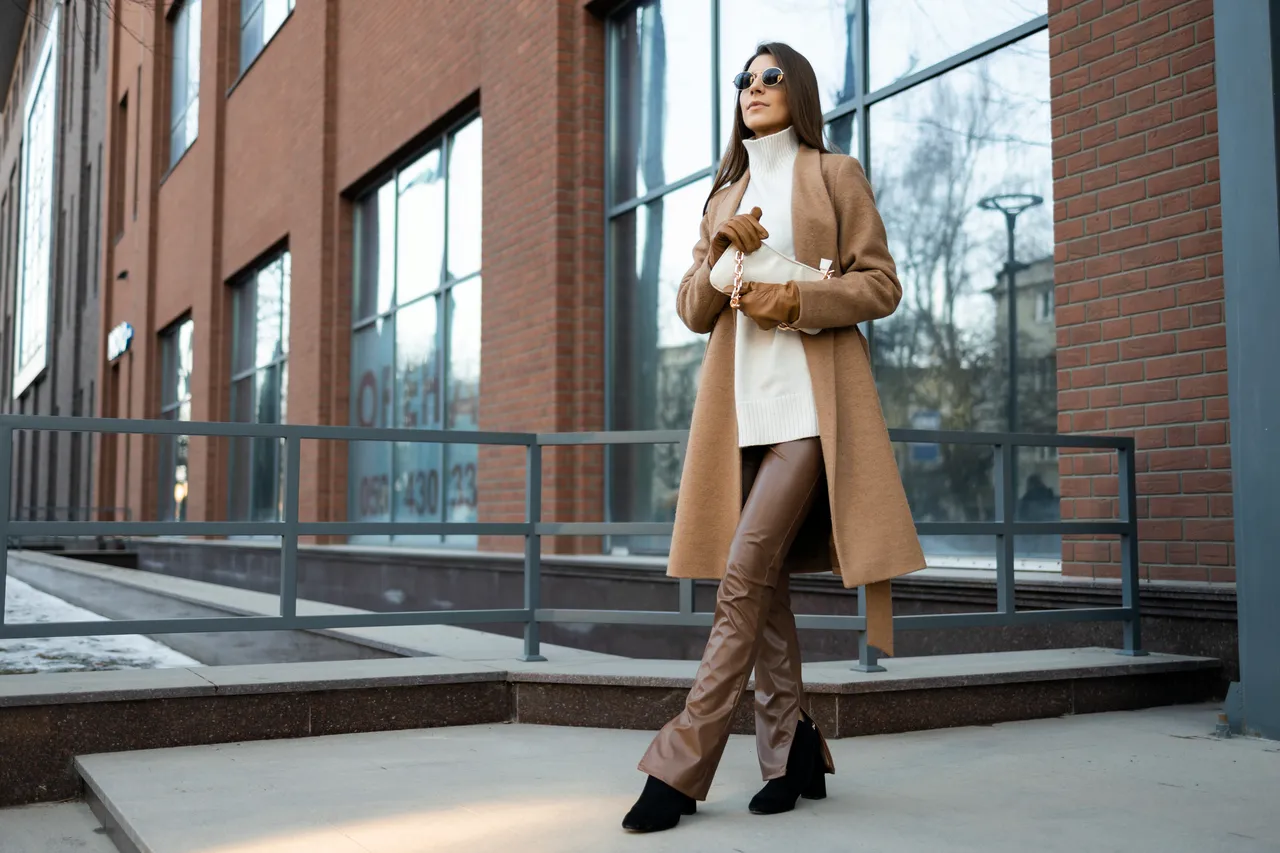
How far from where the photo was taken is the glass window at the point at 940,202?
637cm

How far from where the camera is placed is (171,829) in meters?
3.16

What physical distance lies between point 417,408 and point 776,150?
951cm

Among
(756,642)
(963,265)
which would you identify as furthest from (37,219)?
(756,642)

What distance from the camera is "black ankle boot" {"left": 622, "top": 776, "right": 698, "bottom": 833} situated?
3020 mm

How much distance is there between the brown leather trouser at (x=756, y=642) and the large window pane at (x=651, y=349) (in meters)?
5.35

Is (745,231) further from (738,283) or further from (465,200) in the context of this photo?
(465,200)

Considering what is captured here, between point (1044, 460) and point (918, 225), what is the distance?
5.46 feet

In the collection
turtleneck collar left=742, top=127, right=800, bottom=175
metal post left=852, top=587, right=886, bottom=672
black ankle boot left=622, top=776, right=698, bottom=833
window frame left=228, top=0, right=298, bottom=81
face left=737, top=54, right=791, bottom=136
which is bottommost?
black ankle boot left=622, top=776, right=698, bottom=833

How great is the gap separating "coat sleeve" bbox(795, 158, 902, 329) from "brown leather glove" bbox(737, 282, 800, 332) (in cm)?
2

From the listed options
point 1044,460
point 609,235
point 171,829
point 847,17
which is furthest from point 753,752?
point 609,235

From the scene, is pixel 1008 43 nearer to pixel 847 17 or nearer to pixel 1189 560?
pixel 847 17

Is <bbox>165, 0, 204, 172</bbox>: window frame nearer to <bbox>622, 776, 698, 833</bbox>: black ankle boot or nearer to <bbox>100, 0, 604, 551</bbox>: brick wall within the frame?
<bbox>100, 0, 604, 551</bbox>: brick wall

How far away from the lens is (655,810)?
3021 mm

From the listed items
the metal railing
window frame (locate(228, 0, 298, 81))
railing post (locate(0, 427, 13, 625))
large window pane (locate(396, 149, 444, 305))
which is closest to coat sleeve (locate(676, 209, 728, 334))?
the metal railing
